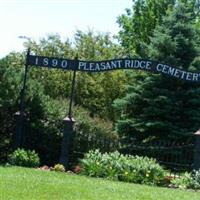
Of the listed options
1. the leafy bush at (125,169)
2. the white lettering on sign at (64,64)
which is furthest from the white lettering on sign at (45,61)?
the leafy bush at (125,169)

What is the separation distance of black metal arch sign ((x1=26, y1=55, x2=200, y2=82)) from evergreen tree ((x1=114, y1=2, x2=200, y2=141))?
3.44 metres

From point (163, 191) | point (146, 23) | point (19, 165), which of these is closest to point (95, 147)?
point (19, 165)

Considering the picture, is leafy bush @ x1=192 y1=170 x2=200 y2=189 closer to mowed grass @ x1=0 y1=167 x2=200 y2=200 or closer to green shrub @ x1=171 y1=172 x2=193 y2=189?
green shrub @ x1=171 y1=172 x2=193 y2=189

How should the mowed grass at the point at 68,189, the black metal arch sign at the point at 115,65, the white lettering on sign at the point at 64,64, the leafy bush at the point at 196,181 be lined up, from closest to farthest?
the mowed grass at the point at 68,189
the leafy bush at the point at 196,181
the black metal arch sign at the point at 115,65
the white lettering on sign at the point at 64,64

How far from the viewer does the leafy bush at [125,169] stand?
1408cm

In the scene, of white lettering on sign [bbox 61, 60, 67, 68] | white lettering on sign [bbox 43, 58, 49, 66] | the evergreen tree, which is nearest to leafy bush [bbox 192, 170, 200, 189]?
white lettering on sign [bbox 61, 60, 67, 68]

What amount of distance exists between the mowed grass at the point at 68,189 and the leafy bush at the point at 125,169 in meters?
1.07

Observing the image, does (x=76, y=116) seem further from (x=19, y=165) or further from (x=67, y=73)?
(x=67, y=73)

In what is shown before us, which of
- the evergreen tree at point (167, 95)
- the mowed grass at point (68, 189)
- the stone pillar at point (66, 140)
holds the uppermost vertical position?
the evergreen tree at point (167, 95)

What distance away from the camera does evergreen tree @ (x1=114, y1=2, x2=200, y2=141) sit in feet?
67.7

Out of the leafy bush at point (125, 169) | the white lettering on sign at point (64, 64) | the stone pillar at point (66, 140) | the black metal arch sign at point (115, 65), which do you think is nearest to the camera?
the leafy bush at point (125, 169)

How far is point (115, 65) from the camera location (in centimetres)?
1748

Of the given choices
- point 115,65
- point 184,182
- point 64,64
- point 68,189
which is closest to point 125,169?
point 184,182

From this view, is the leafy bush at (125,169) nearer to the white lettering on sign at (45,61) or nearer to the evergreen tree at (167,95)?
the white lettering on sign at (45,61)
